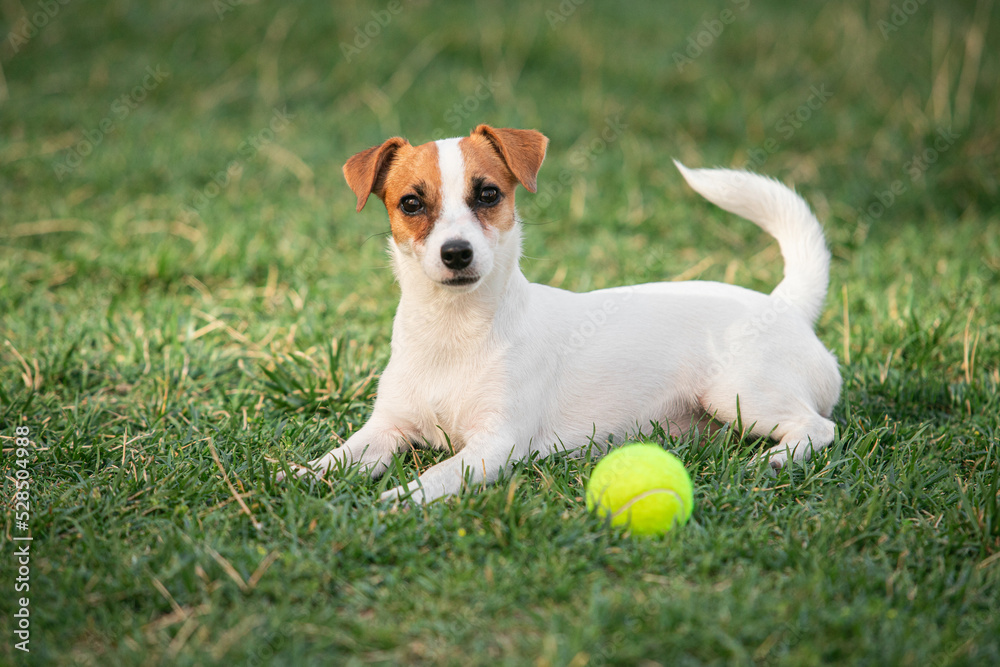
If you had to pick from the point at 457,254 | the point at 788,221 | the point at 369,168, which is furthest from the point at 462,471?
the point at 788,221

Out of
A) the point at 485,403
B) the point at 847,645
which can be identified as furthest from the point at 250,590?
the point at 847,645

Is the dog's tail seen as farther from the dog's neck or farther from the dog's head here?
the dog's neck

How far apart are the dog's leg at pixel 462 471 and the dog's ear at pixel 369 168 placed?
1088mm

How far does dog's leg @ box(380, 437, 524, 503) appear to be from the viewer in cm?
291

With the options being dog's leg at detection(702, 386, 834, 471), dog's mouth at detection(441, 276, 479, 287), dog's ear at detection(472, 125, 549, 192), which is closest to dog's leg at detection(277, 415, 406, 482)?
dog's mouth at detection(441, 276, 479, 287)

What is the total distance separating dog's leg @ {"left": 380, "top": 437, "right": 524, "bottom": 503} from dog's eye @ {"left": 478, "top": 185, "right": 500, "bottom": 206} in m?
0.92

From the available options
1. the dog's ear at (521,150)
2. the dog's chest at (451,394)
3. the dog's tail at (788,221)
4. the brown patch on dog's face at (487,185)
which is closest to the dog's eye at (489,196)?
the brown patch on dog's face at (487,185)

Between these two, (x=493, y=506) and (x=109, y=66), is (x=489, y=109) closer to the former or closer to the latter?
(x=109, y=66)

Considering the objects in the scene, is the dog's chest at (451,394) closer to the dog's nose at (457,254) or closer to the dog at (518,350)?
the dog at (518,350)

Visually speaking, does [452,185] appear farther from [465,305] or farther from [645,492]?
[645,492]

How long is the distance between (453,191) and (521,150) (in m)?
0.37

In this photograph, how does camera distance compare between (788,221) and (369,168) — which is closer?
(369,168)

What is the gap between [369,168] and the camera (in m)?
3.34

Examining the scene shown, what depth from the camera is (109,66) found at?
857 centimetres
